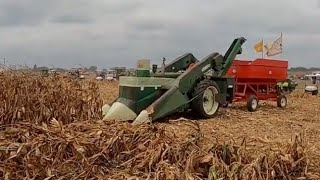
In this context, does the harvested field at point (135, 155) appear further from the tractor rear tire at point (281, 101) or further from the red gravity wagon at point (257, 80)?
the tractor rear tire at point (281, 101)

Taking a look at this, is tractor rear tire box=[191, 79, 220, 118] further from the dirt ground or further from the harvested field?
the harvested field

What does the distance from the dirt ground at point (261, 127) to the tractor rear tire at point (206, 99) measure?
22 centimetres

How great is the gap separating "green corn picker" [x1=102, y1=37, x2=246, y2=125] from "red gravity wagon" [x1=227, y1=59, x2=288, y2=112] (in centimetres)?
81

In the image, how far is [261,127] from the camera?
802cm

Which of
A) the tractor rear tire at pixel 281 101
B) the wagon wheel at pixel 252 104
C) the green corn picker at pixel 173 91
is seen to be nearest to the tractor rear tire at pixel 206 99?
the green corn picker at pixel 173 91

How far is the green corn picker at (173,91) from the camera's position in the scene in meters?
8.17

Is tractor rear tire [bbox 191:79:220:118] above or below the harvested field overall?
above

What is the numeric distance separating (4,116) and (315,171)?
390 cm

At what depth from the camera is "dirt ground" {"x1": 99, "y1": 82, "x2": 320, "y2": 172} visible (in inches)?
217

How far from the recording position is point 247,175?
4.07 metres

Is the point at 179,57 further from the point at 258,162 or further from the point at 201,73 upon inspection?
the point at 258,162

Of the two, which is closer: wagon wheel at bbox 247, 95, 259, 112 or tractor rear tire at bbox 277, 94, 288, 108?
wagon wheel at bbox 247, 95, 259, 112

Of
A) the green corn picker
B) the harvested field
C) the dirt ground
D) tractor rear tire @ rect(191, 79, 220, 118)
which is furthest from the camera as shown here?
tractor rear tire @ rect(191, 79, 220, 118)

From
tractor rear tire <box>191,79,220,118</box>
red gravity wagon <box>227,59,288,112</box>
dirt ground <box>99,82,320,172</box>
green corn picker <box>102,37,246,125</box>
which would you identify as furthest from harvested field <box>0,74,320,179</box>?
red gravity wagon <box>227,59,288,112</box>
